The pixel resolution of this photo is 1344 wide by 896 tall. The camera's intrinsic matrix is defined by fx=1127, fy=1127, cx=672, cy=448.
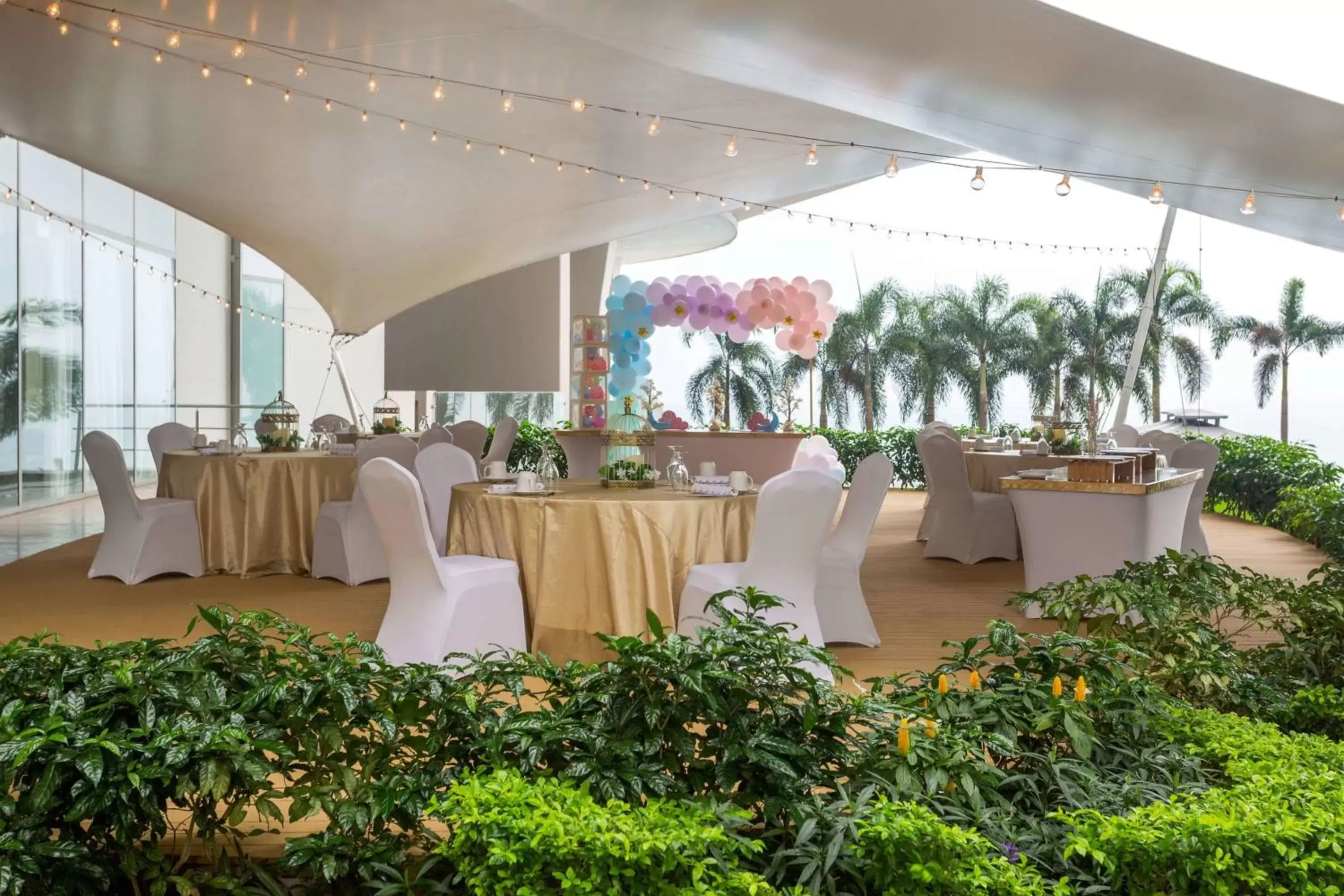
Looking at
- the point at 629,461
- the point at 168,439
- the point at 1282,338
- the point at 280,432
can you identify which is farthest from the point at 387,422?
the point at 1282,338

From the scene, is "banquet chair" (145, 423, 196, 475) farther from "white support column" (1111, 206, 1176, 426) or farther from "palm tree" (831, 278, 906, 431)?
"palm tree" (831, 278, 906, 431)

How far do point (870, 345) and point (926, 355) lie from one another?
0.94 metres

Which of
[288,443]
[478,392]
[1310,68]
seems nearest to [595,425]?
[478,392]

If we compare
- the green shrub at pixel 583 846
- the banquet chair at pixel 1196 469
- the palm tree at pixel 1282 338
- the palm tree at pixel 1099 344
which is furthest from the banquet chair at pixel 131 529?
the palm tree at pixel 1282 338

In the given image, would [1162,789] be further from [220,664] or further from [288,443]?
[288,443]

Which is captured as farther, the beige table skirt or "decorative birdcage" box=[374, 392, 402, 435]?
"decorative birdcage" box=[374, 392, 402, 435]

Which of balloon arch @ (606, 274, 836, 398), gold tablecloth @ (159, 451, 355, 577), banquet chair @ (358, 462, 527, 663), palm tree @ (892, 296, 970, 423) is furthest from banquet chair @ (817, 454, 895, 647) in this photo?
palm tree @ (892, 296, 970, 423)

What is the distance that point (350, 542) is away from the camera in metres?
6.92

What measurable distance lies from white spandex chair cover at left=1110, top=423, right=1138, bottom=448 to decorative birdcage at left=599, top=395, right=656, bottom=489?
4965 mm

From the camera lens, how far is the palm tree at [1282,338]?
16031 millimetres

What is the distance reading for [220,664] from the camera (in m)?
2.57

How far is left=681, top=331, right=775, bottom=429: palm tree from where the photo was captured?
1886 cm

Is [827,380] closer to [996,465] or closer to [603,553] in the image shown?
[996,465]

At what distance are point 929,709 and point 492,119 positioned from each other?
20.7ft
